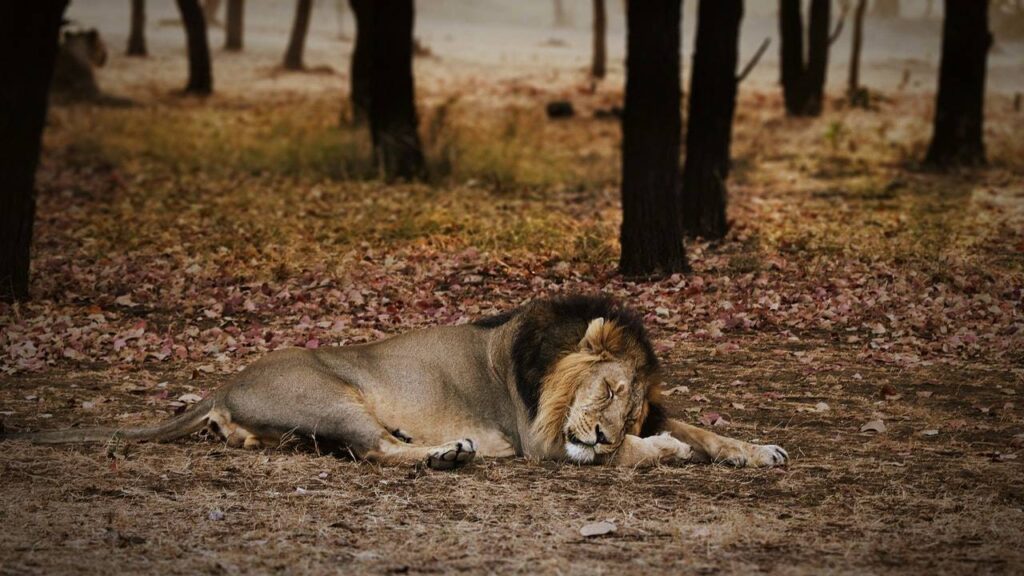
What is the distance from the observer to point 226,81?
109ft

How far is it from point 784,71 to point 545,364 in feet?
67.5

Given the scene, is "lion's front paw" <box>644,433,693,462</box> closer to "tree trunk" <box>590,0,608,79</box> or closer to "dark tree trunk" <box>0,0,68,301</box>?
"dark tree trunk" <box>0,0,68,301</box>

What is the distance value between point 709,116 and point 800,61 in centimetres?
1258

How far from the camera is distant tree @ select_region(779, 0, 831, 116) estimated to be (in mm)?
25547

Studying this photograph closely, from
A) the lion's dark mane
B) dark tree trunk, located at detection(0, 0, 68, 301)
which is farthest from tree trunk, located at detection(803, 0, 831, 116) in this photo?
the lion's dark mane

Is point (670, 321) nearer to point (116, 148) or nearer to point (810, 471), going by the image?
point (810, 471)

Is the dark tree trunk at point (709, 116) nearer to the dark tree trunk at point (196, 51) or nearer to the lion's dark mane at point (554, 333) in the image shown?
the lion's dark mane at point (554, 333)

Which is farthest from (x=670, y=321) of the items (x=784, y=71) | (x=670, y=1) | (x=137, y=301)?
(x=784, y=71)

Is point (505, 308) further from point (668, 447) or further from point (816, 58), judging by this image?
point (816, 58)

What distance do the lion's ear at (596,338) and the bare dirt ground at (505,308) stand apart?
2.08 ft

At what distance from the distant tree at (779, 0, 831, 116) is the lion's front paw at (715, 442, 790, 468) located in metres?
20.2

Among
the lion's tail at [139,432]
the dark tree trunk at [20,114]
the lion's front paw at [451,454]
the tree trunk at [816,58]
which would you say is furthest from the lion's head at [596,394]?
the tree trunk at [816,58]

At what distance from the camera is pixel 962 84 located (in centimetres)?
1861

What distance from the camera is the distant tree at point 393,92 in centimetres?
1747
